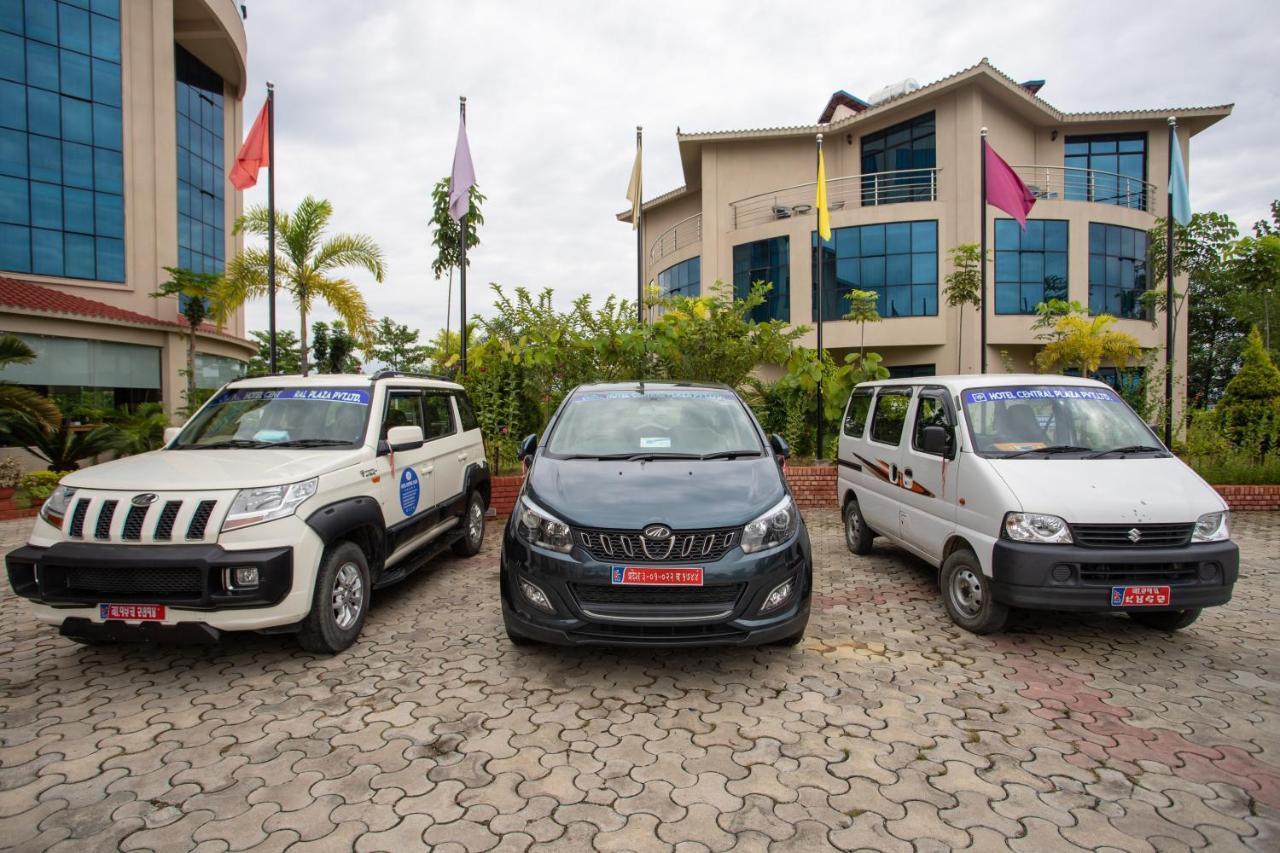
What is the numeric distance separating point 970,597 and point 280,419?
5.37m

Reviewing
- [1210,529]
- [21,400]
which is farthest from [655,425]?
[21,400]

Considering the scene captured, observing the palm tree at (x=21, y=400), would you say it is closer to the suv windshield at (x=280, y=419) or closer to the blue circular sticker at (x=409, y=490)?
the suv windshield at (x=280, y=419)

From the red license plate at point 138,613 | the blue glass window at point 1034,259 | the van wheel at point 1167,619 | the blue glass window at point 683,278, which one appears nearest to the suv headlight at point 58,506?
the red license plate at point 138,613

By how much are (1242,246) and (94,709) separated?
61.7ft

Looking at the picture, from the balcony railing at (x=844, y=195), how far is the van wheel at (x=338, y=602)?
64.2ft

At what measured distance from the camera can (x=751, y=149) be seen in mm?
23062

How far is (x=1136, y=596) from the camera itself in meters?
4.16

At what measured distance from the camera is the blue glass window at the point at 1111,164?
72.9 ft

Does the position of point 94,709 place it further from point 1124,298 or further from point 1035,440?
point 1124,298

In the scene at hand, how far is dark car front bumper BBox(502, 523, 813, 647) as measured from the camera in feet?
11.8

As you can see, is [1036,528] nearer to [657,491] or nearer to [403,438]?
[657,491]

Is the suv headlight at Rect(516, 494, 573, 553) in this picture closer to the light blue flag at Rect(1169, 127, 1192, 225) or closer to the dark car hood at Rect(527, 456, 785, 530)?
the dark car hood at Rect(527, 456, 785, 530)

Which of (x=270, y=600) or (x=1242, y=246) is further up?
(x=1242, y=246)

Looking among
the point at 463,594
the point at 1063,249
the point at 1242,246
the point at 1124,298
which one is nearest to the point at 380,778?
the point at 463,594
